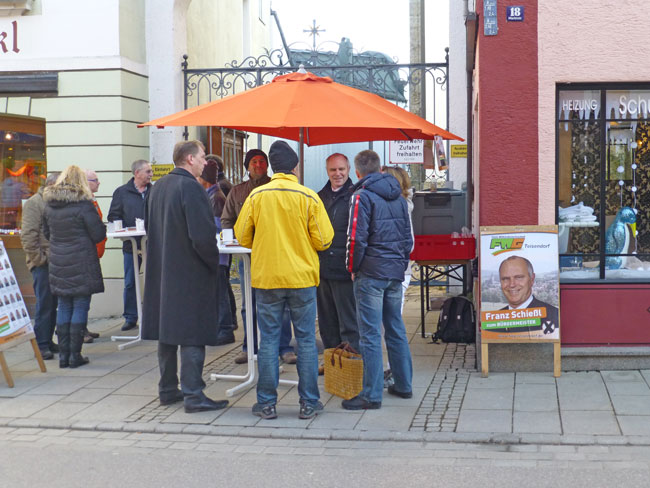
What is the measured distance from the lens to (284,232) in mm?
5922

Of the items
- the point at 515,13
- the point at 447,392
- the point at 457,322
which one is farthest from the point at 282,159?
the point at 457,322

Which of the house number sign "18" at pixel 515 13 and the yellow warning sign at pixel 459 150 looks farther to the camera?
the yellow warning sign at pixel 459 150

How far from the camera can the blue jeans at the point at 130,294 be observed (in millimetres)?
9828

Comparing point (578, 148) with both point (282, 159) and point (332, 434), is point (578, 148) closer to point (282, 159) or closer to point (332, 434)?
point (282, 159)

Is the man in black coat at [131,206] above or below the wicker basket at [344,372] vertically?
above

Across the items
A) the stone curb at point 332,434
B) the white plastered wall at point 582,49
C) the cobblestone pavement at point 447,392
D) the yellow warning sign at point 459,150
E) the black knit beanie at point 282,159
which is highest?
the white plastered wall at point 582,49

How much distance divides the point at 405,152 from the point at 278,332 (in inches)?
241

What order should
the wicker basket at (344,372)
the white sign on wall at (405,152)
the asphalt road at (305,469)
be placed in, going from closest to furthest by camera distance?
the asphalt road at (305,469)
the wicker basket at (344,372)
the white sign on wall at (405,152)

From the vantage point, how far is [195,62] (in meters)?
13.0

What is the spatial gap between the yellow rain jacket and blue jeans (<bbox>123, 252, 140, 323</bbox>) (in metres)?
4.16

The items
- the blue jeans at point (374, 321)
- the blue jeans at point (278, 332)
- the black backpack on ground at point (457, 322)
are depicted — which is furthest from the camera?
the black backpack on ground at point (457, 322)

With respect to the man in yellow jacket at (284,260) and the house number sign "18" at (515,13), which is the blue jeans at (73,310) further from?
the house number sign "18" at (515,13)

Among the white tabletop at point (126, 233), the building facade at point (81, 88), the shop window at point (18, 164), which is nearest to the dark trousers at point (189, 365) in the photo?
the white tabletop at point (126, 233)

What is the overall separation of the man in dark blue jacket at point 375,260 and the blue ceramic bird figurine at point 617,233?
201 cm
